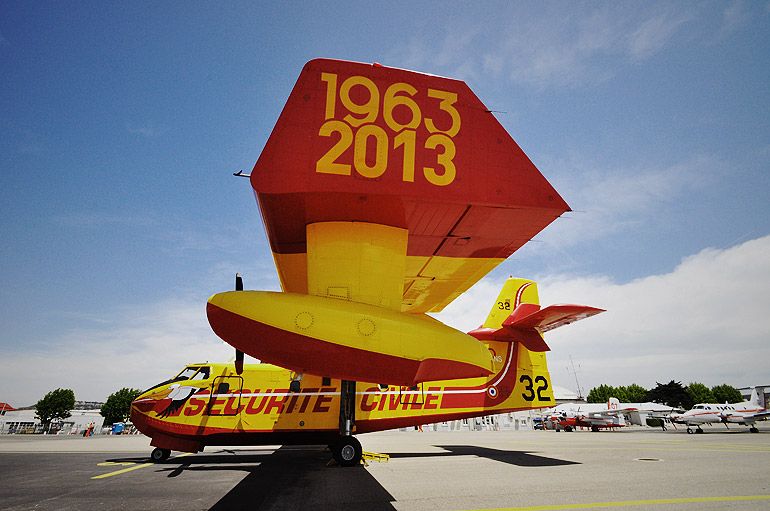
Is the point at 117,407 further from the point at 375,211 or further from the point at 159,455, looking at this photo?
the point at 375,211

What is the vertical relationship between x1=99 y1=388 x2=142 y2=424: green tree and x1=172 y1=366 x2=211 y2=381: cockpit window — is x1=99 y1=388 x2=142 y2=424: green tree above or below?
below

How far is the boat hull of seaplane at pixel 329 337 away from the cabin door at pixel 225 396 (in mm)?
7455

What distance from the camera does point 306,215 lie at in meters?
5.05

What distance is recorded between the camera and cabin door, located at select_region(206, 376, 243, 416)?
10.6 m

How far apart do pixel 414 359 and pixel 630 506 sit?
168 inches

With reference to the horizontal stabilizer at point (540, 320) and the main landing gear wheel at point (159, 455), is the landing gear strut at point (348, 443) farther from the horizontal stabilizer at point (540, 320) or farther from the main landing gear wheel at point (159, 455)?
the main landing gear wheel at point (159, 455)

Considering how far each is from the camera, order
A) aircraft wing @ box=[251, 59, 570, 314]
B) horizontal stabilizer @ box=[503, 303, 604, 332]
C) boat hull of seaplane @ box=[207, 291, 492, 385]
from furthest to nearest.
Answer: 1. horizontal stabilizer @ box=[503, 303, 604, 332]
2. aircraft wing @ box=[251, 59, 570, 314]
3. boat hull of seaplane @ box=[207, 291, 492, 385]

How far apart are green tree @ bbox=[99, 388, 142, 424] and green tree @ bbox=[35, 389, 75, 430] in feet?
19.5

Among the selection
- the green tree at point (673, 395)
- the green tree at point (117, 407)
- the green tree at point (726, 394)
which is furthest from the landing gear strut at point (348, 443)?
the green tree at point (726, 394)

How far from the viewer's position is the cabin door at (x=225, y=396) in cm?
1058

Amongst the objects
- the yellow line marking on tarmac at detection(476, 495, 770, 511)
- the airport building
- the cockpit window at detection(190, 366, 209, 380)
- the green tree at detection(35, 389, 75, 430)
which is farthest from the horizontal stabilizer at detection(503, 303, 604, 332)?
the green tree at detection(35, 389, 75, 430)

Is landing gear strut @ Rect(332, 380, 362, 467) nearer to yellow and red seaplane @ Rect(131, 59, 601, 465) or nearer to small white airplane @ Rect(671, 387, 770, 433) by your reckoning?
yellow and red seaplane @ Rect(131, 59, 601, 465)

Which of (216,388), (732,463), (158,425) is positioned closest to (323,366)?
(216,388)

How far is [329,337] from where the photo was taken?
4.35 meters
